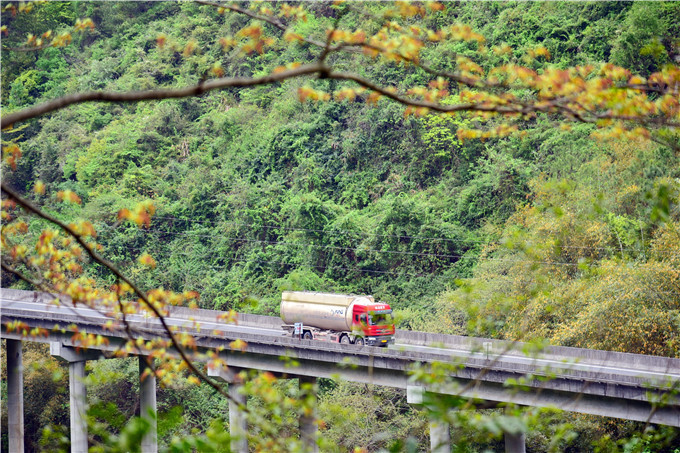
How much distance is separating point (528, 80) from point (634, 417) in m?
12.6

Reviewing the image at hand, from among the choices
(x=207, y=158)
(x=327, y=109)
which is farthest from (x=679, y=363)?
(x=207, y=158)

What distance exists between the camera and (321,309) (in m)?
23.7

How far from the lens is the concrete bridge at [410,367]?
15.9m

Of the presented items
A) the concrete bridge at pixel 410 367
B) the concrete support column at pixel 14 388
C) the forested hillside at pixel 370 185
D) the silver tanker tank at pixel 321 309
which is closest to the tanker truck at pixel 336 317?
the silver tanker tank at pixel 321 309

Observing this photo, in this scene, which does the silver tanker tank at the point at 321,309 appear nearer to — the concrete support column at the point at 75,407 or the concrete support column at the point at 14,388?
the concrete support column at the point at 75,407

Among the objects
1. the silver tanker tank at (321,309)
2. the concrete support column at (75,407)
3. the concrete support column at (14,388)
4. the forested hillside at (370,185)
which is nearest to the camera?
the silver tanker tank at (321,309)

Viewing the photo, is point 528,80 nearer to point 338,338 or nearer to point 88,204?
point 338,338

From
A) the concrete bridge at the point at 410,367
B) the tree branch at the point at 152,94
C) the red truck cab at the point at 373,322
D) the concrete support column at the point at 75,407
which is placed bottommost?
the concrete support column at the point at 75,407

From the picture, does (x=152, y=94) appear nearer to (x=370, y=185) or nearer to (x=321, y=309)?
(x=321, y=309)

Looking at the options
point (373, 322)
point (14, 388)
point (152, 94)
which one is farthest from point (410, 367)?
point (14, 388)

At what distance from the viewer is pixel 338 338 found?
917 inches

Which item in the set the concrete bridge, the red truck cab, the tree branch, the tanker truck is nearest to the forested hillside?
the concrete bridge

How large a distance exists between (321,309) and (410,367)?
5.80m

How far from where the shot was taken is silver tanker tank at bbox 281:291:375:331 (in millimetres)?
22938
